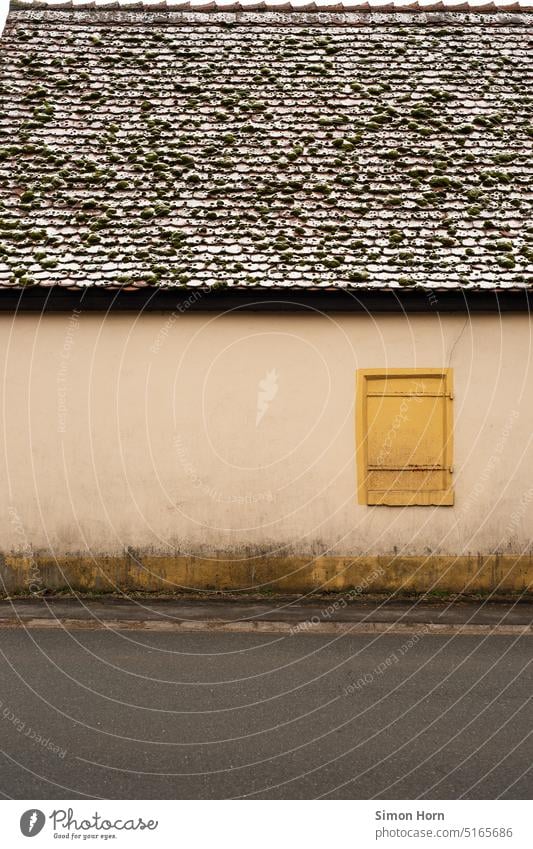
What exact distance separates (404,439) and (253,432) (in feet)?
5.68

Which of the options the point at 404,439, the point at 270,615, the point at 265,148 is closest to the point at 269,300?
the point at 404,439

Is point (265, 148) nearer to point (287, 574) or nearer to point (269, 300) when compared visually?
point (269, 300)

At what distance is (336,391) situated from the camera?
407 inches

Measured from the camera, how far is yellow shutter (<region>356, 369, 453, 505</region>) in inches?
407

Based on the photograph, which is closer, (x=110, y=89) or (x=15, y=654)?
(x=15, y=654)

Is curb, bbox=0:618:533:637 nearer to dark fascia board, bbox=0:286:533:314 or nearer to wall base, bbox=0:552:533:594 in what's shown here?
wall base, bbox=0:552:533:594

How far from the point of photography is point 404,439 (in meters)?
10.3

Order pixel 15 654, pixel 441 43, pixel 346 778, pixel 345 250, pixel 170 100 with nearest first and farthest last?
pixel 346 778, pixel 15 654, pixel 345 250, pixel 170 100, pixel 441 43

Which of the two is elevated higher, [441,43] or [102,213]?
[441,43]

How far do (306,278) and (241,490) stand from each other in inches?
99.0

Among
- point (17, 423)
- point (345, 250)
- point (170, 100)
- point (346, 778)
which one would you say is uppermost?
point (170, 100)

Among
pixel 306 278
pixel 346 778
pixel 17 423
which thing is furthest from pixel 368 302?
pixel 346 778

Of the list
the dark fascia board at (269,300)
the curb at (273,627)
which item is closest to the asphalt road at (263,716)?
the curb at (273,627)

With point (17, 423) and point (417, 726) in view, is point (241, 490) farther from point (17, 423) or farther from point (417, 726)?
point (417, 726)
